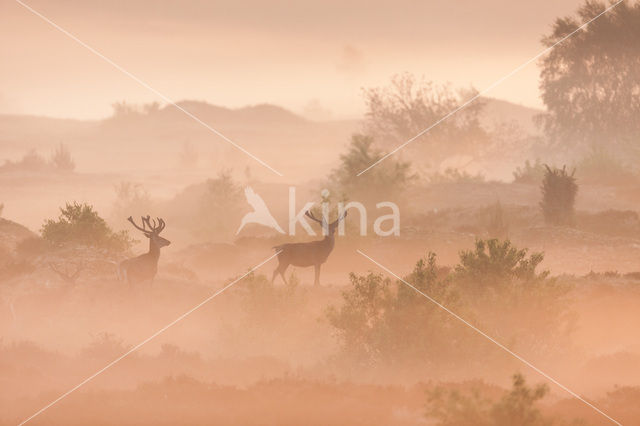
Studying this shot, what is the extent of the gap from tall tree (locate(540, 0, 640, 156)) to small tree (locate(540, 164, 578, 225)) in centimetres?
2695

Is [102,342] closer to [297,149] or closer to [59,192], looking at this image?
[59,192]

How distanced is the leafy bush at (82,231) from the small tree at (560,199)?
19948mm

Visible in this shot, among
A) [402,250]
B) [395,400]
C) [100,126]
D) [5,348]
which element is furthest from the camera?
[100,126]

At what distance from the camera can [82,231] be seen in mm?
25453

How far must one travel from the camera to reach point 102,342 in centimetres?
1759

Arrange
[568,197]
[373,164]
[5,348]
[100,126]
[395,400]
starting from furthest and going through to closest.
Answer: [100,126], [373,164], [568,197], [5,348], [395,400]

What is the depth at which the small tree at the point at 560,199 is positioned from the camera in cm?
3397

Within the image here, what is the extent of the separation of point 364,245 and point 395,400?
18.2 metres

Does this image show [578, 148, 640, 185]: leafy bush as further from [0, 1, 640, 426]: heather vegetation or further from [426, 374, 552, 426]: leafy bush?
[426, 374, 552, 426]: leafy bush

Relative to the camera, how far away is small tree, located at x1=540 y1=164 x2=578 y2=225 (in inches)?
1337

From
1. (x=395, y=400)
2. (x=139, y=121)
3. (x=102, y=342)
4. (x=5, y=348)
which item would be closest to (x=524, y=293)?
(x=395, y=400)

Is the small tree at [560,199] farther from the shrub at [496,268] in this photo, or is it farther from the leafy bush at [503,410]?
the leafy bush at [503,410]

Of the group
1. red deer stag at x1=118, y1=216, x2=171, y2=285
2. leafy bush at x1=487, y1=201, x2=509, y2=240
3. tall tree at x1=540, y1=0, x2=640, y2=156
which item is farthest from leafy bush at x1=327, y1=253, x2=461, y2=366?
tall tree at x1=540, y1=0, x2=640, y2=156

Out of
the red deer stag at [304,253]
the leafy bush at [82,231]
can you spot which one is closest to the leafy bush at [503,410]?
the red deer stag at [304,253]
